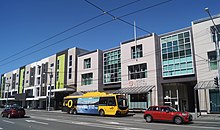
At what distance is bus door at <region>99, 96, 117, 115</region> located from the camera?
1137 inches

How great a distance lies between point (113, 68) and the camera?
139 ft

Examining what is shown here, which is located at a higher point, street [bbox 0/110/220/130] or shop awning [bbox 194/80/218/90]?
shop awning [bbox 194/80/218/90]

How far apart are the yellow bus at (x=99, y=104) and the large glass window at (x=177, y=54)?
8.92 m

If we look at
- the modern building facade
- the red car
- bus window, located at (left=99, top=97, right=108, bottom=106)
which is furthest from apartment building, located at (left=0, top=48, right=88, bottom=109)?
the red car

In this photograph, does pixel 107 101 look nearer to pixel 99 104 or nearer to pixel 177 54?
pixel 99 104

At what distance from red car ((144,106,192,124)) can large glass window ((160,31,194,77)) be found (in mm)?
12557

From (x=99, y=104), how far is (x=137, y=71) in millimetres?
10203

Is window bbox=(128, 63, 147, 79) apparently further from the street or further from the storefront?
the street

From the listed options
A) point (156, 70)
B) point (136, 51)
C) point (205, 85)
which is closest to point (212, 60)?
point (205, 85)

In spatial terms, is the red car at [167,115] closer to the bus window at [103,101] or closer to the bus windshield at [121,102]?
the bus windshield at [121,102]

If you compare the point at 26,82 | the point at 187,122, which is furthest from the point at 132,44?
the point at 26,82

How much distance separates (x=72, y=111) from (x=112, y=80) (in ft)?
33.9

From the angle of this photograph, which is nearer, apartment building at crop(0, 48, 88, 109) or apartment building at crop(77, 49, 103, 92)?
apartment building at crop(77, 49, 103, 92)

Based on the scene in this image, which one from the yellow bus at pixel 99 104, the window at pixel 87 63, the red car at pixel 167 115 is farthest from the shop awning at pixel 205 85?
the window at pixel 87 63
